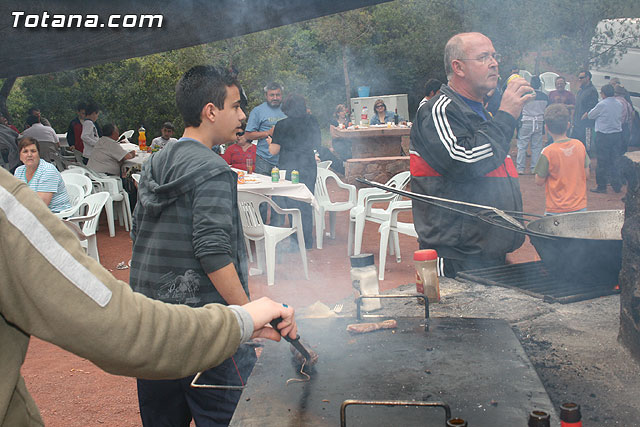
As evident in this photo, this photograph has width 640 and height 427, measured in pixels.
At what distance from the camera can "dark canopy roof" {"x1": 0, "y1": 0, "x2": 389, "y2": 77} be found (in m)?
3.25

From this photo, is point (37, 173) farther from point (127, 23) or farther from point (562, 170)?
point (562, 170)

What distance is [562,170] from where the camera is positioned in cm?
549

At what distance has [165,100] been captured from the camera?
18.0 m

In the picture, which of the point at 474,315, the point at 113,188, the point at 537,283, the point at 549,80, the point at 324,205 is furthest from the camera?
the point at 549,80

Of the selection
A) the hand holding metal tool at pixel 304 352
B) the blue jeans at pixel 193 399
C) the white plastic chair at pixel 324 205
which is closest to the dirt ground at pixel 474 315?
the white plastic chair at pixel 324 205

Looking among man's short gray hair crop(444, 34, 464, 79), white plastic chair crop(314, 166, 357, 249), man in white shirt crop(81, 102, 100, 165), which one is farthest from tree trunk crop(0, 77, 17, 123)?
man's short gray hair crop(444, 34, 464, 79)

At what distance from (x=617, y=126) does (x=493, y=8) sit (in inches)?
142

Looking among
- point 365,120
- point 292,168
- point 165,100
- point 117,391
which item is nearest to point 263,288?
point 292,168

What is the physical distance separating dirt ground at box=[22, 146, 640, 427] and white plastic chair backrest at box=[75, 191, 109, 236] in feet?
2.00

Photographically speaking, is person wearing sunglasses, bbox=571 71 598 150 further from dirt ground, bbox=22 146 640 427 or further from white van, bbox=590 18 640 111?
dirt ground, bbox=22 146 640 427

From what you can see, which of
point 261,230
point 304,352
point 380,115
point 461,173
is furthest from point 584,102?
point 304,352

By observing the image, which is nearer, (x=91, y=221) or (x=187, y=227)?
(x=187, y=227)

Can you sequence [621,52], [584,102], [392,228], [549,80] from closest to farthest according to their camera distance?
[392,228]
[584,102]
[621,52]
[549,80]

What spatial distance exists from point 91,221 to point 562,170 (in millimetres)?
5185
